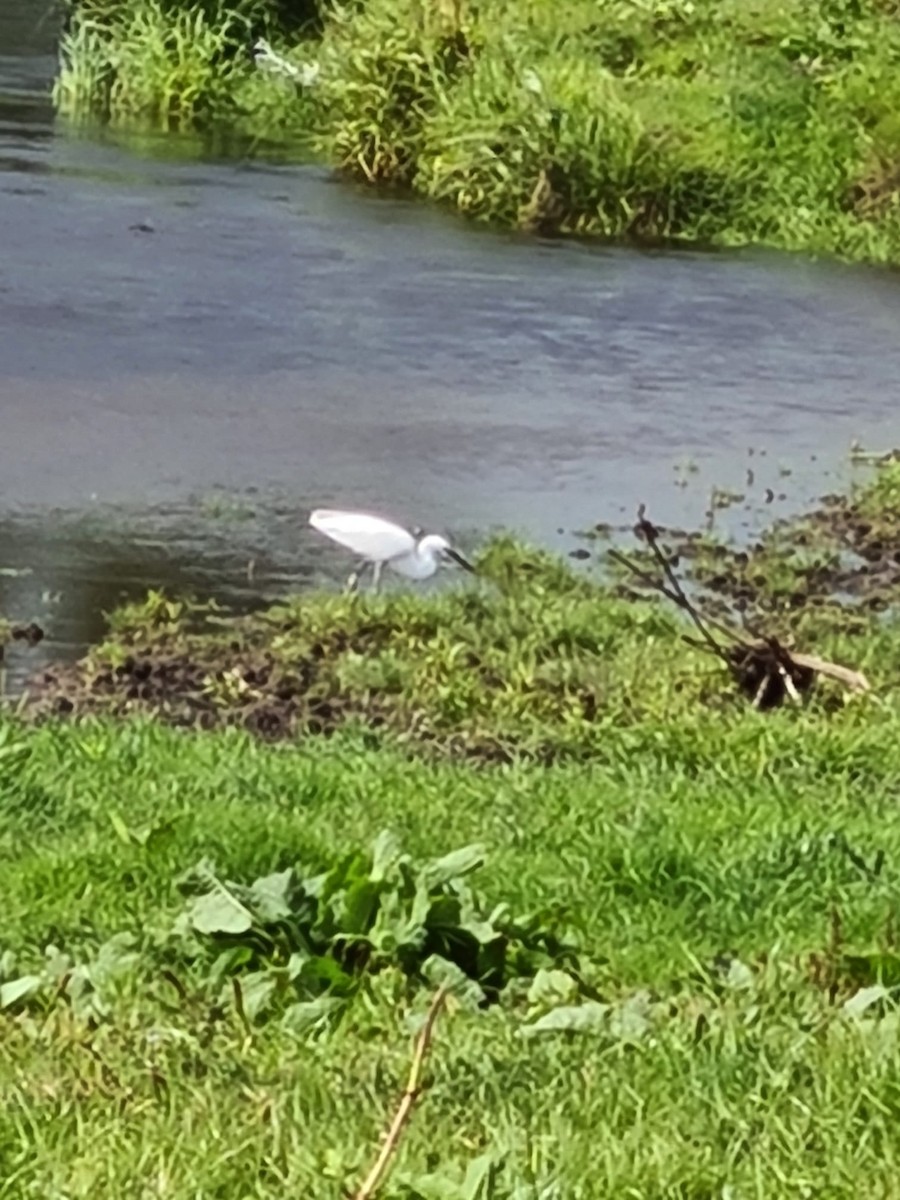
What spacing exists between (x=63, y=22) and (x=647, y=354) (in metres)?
13.8

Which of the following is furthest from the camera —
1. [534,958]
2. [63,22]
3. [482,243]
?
[63,22]

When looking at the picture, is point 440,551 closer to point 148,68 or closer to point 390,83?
point 390,83

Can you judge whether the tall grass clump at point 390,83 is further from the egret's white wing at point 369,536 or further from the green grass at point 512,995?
the green grass at point 512,995

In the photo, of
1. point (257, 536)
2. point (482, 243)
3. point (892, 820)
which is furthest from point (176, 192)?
point (892, 820)

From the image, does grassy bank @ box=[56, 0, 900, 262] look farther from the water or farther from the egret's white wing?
the egret's white wing

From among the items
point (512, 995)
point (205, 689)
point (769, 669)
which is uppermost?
point (512, 995)

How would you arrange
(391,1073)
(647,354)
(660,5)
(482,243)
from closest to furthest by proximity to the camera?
(391,1073) → (647,354) → (482,243) → (660,5)

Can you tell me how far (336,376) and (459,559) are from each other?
169 inches

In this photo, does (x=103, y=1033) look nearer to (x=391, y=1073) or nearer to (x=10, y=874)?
(x=391, y=1073)

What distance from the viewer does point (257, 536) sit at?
11.0 meters

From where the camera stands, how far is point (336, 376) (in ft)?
46.6

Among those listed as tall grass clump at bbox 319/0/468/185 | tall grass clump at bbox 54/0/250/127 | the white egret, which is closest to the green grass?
the white egret

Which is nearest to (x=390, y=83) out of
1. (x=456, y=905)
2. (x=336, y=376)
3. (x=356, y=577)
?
(x=336, y=376)

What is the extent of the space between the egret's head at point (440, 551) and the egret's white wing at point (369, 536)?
5 cm
